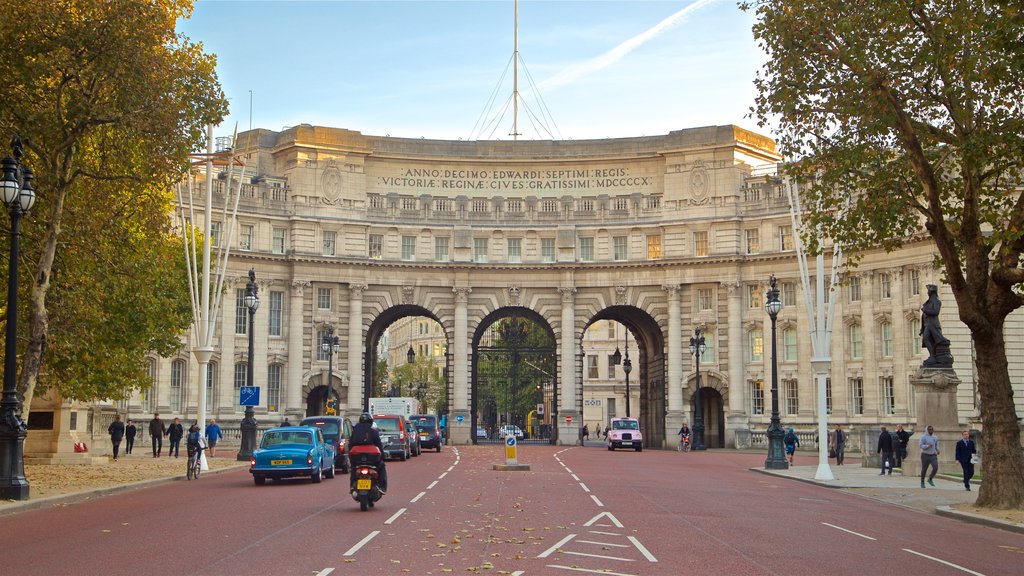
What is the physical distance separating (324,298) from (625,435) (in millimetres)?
22359

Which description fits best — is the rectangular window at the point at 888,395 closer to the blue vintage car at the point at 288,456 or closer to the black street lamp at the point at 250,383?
the black street lamp at the point at 250,383

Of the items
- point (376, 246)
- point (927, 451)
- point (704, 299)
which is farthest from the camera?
point (376, 246)

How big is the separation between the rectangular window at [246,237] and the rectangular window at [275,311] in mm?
3319

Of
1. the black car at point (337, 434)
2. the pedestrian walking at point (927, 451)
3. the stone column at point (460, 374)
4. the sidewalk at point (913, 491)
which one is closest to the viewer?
the sidewalk at point (913, 491)

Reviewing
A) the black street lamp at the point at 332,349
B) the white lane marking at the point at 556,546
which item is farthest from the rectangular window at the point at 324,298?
the white lane marking at the point at 556,546

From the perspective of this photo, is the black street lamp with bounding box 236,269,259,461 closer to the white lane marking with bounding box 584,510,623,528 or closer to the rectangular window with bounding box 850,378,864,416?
the white lane marking with bounding box 584,510,623,528

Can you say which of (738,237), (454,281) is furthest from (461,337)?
(738,237)

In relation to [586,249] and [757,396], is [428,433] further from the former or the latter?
[757,396]

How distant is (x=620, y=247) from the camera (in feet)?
248

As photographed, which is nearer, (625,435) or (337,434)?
(337,434)

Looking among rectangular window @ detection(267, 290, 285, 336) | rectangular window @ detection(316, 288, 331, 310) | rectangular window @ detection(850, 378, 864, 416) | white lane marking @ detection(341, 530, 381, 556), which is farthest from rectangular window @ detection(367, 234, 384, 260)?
white lane marking @ detection(341, 530, 381, 556)

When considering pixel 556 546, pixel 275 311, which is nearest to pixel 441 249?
pixel 275 311

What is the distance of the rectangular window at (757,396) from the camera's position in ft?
236

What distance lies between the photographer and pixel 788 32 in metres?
27.5
